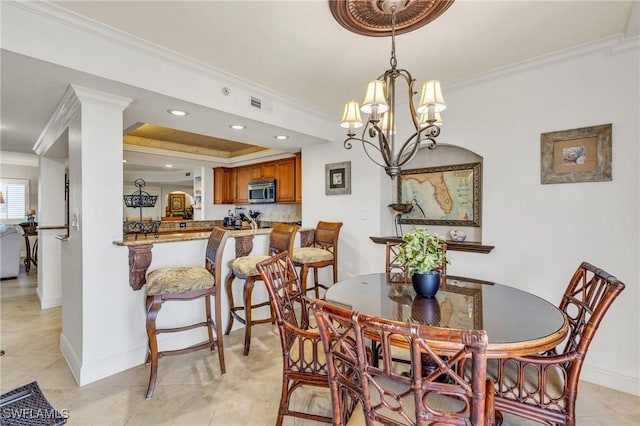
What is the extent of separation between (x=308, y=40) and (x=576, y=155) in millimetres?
2239

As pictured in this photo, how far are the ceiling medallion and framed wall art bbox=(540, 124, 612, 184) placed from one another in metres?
1.46

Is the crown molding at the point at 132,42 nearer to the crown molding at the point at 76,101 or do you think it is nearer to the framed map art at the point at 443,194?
the crown molding at the point at 76,101

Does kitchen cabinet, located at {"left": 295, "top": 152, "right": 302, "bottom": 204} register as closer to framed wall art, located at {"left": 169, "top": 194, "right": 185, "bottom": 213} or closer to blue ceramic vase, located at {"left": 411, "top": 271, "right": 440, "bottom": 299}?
blue ceramic vase, located at {"left": 411, "top": 271, "right": 440, "bottom": 299}

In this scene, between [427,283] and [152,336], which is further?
[152,336]

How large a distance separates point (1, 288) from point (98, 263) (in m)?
4.38

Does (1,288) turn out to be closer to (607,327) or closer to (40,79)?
(40,79)

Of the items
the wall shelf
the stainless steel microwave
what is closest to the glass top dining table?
the wall shelf

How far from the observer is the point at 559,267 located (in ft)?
7.85

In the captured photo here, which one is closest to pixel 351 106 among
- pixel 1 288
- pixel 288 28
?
pixel 288 28

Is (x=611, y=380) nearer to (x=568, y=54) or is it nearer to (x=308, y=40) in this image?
(x=568, y=54)

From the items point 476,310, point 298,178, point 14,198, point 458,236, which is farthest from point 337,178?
point 14,198

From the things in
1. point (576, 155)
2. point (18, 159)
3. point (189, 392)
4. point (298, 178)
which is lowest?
point (189, 392)

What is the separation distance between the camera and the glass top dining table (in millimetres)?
1211

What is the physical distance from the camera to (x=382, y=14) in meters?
1.84
